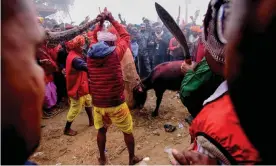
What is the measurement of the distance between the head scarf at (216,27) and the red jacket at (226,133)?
31 cm

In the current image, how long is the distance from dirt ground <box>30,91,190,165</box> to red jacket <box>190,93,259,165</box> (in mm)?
3194

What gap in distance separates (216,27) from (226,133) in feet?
2.04

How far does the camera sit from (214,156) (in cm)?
113

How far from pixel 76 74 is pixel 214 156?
444cm

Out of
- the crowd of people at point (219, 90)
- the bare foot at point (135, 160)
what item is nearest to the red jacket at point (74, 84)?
the bare foot at point (135, 160)

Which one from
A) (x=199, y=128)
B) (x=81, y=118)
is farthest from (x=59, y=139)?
(x=199, y=128)

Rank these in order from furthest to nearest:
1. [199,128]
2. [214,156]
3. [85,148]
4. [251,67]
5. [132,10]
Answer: [132,10] < [85,148] < [199,128] < [214,156] < [251,67]

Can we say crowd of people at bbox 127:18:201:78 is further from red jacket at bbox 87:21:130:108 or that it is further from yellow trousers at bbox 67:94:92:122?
red jacket at bbox 87:21:130:108

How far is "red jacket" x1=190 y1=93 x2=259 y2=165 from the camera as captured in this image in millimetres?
1048

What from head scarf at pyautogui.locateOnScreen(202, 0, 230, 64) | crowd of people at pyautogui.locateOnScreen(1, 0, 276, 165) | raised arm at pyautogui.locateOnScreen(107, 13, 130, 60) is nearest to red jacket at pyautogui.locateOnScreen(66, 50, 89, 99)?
raised arm at pyautogui.locateOnScreen(107, 13, 130, 60)

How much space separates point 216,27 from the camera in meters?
1.43

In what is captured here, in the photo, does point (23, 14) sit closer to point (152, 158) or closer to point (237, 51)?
point (237, 51)

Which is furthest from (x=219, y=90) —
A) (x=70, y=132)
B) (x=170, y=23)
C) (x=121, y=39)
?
(x=70, y=132)

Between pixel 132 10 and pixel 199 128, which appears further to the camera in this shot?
pixel 132 10
